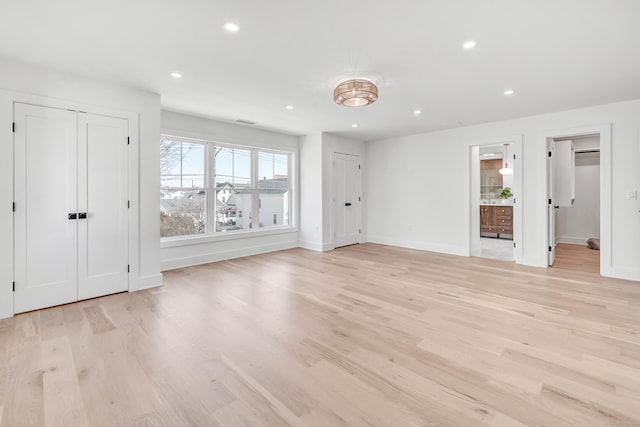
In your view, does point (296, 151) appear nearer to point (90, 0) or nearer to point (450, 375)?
point (90, 0)

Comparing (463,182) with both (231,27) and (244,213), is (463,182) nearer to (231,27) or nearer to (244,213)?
(244,213)

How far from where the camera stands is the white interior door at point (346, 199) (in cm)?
657

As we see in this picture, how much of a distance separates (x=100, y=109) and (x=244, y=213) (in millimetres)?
2882

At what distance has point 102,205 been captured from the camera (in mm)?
3418

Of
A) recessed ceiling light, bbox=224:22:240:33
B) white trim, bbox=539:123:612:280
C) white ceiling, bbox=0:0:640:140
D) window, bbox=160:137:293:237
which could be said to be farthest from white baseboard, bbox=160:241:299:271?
white trim, bbox=539:123:612:280

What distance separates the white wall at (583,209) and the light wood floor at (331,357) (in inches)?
142

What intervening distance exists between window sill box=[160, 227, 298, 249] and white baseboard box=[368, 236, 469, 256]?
223cm

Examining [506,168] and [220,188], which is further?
[506,168]

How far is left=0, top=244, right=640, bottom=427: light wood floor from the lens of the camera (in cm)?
158

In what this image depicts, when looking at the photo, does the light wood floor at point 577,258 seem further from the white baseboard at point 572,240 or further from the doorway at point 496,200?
the doorway at point 496,200

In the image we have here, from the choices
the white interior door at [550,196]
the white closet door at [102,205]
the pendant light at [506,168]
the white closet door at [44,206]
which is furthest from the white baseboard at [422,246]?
the white closet door at [44,206]

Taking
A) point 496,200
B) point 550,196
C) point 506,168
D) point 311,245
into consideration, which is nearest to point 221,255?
point 311,245

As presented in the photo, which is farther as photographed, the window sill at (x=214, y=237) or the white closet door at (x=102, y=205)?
the window sill at (x=214, y=237)

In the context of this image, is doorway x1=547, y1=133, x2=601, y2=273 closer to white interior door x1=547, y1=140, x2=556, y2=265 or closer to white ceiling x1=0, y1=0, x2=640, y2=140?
white interior door x1=547, y1=140, x2=556, y2=265
